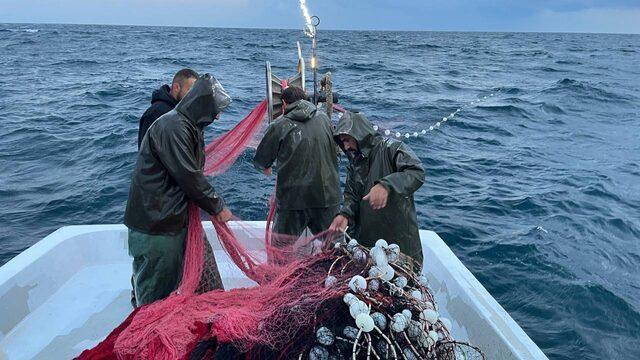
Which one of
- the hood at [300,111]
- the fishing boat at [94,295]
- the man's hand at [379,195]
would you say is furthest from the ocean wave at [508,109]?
the man's hand at [379,195]

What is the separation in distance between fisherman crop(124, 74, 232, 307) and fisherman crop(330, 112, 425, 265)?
1.00m

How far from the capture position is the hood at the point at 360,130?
361cm

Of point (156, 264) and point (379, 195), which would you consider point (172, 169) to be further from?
point (379, 195)

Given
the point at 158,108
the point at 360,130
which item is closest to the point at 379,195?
the point at 360,130

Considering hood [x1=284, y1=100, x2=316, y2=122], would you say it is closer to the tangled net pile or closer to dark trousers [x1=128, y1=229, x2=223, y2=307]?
dark trousers [x1=128, y1=229, x2=223, y2=307]

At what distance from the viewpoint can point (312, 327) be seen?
2318mm

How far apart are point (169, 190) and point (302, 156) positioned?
4.96 feet

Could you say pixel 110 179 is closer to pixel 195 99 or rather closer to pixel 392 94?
pixel 195 99

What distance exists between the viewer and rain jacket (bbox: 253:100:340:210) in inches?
182

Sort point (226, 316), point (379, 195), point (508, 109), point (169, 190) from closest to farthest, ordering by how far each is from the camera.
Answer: point (226, 316) → point (379, 195) → point (169, 190) → point (508, 109)

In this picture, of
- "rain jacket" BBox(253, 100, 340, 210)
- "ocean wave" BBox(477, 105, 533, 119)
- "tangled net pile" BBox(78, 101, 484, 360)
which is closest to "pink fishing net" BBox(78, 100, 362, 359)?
"tangled net pile" BBox(78, 101, 484, 360)

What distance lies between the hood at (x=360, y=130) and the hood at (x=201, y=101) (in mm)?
961

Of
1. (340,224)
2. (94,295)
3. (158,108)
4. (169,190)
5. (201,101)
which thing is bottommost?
(94,295)

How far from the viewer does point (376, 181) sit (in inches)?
137
